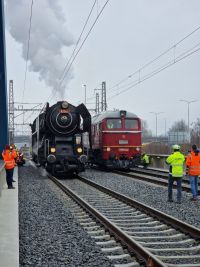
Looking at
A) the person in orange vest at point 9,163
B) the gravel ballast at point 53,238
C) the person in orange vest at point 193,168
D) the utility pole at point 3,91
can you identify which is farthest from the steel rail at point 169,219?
the utility pole at point 3,91

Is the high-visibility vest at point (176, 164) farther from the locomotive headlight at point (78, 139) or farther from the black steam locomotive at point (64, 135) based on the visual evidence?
the locomotive headlight at point (78, 139)

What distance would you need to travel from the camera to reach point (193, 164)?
1334 centimetres

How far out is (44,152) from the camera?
22.5m

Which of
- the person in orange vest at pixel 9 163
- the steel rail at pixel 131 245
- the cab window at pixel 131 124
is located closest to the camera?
the steel rail at pixel 131 245

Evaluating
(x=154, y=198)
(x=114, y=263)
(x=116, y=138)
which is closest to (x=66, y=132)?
(x=116, y=138)

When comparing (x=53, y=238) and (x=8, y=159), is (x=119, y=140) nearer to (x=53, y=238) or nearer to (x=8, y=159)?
(x=8, y=159)

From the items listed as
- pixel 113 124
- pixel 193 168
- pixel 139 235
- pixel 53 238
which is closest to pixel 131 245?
pixel 139 235

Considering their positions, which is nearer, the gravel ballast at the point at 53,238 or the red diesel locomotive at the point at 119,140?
the gravel ballast at the point at 53,238

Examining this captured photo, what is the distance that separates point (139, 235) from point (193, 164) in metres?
5.19

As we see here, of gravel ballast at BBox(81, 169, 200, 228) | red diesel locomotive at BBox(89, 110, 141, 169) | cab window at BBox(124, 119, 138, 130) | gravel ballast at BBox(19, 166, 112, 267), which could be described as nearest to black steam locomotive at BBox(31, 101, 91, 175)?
gravel ballast at BBox(81, 169, 200, 228)

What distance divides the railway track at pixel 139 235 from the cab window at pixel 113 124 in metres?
12.2

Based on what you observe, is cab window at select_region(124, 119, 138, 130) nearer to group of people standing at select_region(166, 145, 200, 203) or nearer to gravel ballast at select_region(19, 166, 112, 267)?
group of people standing at select_region(166, 145, 200, 203)

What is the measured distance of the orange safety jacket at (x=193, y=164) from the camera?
43.6 ft

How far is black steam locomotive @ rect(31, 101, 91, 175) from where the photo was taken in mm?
21672
